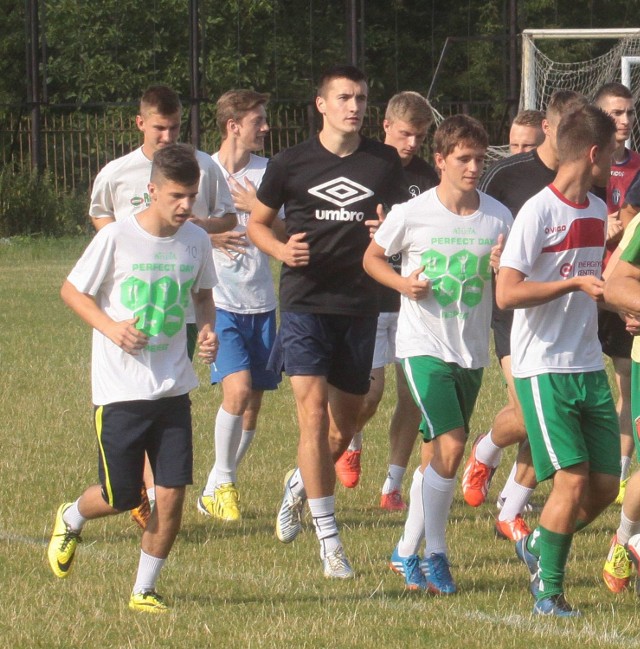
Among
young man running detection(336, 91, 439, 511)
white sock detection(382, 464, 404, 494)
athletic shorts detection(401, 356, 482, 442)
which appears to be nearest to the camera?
athletic shorts detection(401, 356, 482, 442)

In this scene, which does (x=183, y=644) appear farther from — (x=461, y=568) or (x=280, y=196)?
(x=280, y=196)

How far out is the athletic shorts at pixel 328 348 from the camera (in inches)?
267

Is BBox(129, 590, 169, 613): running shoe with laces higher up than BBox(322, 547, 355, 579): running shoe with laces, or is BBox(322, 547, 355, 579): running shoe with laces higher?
BBox(129, 590, 169, 613): running shoe with laces

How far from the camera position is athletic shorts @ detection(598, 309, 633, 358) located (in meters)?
8.15

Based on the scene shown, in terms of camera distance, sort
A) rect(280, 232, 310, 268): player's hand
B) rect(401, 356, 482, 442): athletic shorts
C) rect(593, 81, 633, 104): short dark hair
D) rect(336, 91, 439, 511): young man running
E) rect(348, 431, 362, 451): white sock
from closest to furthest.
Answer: rect(401, 356, 482, 442): athletic shorts → rect(280, 232, 310, 268): player's hand → rect(336, 91, 439, 511): young man running → rect(593, 81, 633, 104): short dark hair → rect(348, 431, 362, 451): white sock

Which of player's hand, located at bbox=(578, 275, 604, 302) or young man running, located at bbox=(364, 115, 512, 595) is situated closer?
player's hand, located at bbox=(578, 275, 604, 302)

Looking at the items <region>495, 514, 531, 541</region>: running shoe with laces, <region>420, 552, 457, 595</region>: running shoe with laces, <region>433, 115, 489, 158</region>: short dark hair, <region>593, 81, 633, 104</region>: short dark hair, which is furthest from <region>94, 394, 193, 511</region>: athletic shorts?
<region>593, 81, 633, 104</region>: short dark hair

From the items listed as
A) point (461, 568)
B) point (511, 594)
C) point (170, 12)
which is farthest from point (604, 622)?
point (170, 12)

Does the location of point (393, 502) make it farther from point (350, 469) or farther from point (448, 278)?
point (448, 278)

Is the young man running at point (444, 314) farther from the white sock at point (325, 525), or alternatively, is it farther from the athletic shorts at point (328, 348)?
the athletic shorts at point (328, 348)

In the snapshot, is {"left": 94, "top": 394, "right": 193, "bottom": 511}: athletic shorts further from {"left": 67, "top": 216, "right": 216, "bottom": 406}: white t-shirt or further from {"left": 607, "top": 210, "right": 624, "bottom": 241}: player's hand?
{"left": 607, "top": 210, "right": 624, "bottom": 241}: player's hand

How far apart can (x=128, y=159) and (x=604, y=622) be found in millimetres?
3686

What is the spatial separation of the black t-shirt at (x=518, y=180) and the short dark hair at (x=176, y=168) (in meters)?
2.14

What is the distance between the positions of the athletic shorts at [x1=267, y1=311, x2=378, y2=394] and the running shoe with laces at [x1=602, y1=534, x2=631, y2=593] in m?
1.47
